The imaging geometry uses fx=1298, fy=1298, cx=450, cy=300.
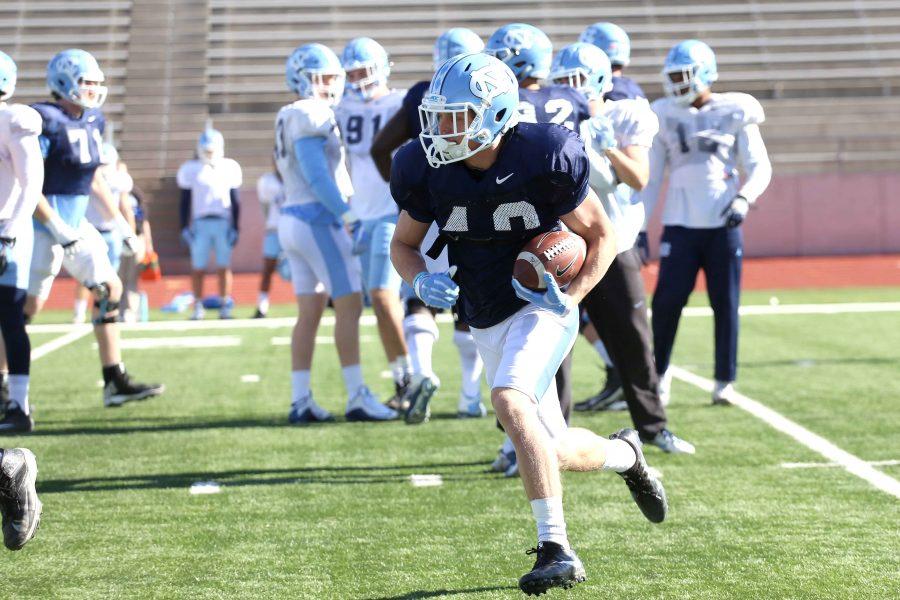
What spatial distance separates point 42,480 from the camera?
512cm

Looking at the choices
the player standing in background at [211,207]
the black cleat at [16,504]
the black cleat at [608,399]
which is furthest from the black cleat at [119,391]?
the player standing in background at [211,207]

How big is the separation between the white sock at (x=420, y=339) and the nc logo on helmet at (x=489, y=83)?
8.68ft

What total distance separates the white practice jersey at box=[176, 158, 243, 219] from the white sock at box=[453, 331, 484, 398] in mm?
7119

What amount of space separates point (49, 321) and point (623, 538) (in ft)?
32.2

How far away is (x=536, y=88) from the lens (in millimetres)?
4961

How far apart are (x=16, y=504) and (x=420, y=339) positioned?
8.54 ft

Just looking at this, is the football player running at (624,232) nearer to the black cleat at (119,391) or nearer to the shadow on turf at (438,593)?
the shadow on turf at (438,593)

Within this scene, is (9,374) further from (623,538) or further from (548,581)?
(548,581)

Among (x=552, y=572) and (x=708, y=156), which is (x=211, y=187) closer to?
(x=708, y=156)

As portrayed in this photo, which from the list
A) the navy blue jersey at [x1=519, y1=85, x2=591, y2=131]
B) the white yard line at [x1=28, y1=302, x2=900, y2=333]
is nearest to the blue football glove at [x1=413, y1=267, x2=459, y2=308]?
the navy blue jersey at [x1=519, y1=85, x2=591, y2=131]

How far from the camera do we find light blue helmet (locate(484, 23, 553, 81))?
16.1ft

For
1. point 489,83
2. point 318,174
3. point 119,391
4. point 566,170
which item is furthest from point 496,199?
point 119,391

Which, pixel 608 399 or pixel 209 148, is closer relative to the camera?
pixel 608 399

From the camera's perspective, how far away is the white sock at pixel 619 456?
12.3 feet
